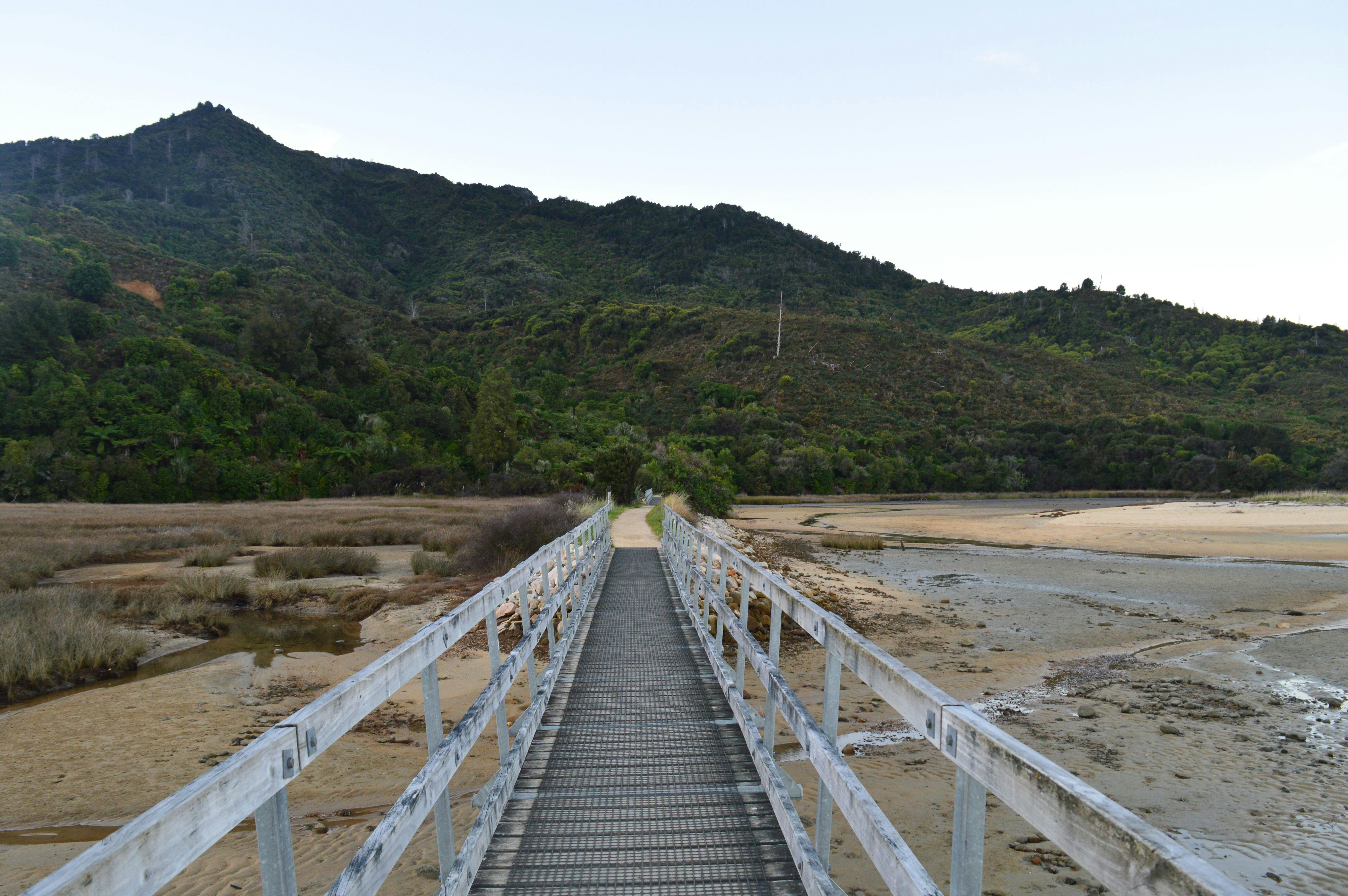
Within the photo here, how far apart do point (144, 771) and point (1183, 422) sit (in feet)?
260

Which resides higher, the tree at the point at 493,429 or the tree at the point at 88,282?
the tree at the point at 88,282

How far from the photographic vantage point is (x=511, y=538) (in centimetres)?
1689

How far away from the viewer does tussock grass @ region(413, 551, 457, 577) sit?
17000 millimetres

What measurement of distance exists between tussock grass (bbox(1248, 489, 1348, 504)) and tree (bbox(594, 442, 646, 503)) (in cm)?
4144

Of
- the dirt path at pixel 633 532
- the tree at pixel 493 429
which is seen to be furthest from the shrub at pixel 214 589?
the tree at pixel 493 429

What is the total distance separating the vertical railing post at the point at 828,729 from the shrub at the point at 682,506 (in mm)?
14817

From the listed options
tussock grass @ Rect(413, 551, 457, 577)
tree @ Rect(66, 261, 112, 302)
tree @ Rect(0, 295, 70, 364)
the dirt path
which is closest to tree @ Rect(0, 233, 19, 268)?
tree @ Rect(66, 261, 112, 302)

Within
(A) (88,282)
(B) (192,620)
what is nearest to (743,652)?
(B) (192,620)

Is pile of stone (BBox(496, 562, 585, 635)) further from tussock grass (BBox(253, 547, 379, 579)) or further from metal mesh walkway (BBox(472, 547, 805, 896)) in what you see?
tussock grass (BBox(253, 547, 379, 579))

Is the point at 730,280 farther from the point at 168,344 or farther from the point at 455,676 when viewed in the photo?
the point at 455,676

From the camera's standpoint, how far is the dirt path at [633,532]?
17406 mm

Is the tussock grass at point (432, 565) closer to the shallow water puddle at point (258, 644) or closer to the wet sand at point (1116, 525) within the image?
the shallow water puddle at point (258, 644)

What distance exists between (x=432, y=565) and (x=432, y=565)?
0.8 inches

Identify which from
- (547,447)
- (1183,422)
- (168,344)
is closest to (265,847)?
(547,447)
